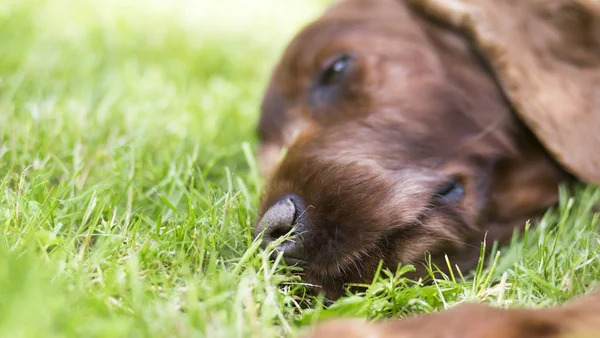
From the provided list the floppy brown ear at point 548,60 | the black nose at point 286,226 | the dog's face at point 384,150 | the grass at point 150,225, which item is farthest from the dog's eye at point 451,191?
the black nose at point 286,226

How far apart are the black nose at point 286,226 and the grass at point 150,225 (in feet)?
0.18

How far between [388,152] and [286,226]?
58cm

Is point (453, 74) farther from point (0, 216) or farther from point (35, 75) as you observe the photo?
point (35, 75)

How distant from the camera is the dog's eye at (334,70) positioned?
8.92ft

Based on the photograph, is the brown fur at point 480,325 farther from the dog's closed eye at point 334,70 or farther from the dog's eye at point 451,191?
the dog's closed eye at point 334,70

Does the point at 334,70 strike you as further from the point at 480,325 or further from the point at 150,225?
the point at 480,325

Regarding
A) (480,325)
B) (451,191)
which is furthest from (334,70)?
(480,325)

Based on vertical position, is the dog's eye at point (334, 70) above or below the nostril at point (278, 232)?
above

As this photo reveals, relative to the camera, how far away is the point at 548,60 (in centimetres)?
275

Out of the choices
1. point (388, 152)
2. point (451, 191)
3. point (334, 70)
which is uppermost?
point (334, 70)

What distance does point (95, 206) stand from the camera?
6.92 feet

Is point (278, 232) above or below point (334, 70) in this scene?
below

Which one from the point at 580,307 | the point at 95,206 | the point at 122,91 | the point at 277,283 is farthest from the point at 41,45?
the point at 580,307

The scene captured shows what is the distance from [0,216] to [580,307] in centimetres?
153
